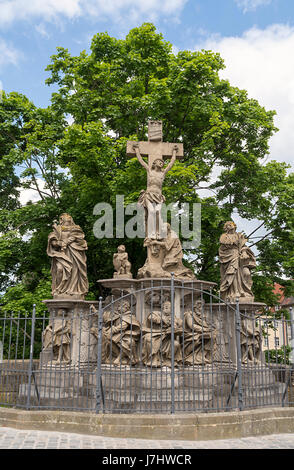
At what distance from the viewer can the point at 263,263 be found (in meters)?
16.3

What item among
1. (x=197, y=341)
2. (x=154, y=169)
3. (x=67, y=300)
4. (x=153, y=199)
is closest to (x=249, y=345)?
(x=197, y=341)

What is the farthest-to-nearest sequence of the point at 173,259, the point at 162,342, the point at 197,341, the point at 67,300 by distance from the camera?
the point at 173,259
the point at 67,300
the point at 197,341
the point at 162,342

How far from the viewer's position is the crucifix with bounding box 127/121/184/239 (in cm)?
1010

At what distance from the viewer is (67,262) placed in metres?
10.1

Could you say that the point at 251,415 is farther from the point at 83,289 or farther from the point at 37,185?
the point at 37,185

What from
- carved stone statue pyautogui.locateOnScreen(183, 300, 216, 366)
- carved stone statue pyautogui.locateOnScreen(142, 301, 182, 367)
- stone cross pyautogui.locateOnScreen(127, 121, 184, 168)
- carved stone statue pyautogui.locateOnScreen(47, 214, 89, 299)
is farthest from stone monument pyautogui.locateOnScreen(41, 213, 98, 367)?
stone cross pyautogui.locateOnScreen(127, 121, 184, 168)

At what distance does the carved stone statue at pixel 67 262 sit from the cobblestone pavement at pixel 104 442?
4181 millimetres

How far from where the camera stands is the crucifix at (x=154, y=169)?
10.1 m

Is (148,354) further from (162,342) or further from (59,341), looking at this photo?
(59,341)

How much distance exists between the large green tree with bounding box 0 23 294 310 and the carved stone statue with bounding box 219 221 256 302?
4.38 m

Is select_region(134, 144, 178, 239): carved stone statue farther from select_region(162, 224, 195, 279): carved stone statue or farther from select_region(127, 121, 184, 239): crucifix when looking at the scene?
Result: select_region(162, 224, 195, 279): carved stone statue

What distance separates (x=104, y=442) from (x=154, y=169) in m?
6.90
